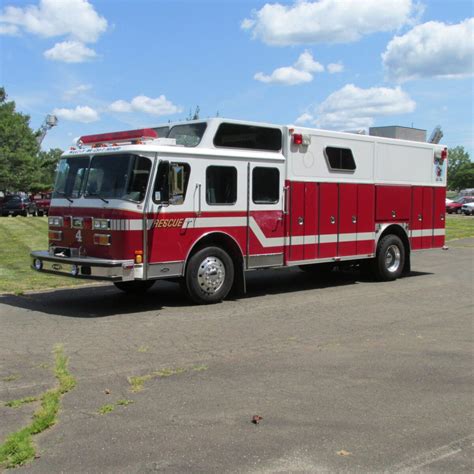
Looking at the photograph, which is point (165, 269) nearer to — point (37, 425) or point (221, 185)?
point (221, 185)

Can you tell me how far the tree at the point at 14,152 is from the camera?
2285 inches

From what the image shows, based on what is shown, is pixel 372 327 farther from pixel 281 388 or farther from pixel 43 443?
pixel 43 443

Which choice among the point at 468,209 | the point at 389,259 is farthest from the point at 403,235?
the point at 468,209

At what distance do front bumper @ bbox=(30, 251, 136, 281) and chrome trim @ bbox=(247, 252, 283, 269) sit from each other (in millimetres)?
2284

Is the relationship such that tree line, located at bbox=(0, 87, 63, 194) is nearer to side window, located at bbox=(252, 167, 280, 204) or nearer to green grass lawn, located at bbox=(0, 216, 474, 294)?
green grass lawn, located at bbox=(0, 216, 474, 294)

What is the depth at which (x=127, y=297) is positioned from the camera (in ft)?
35.2

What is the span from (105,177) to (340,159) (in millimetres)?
4869

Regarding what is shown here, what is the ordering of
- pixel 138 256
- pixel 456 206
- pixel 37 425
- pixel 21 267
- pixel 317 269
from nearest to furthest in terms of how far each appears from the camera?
pixel 37 425, pixel 138 256, pixel 21 267, pixel 317 269, pixel 456 206

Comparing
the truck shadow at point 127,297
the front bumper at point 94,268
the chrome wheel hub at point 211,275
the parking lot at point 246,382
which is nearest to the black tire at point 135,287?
the truck shadow at point 127,297

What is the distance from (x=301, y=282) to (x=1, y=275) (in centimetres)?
627

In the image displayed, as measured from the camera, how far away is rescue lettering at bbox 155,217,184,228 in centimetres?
920

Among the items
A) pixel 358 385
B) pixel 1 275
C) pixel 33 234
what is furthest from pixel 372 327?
pixel 33 234

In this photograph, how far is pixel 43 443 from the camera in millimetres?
4332

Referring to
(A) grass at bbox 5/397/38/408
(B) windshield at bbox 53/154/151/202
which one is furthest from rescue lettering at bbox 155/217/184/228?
(A) grass at bbox 5/397/38/408
